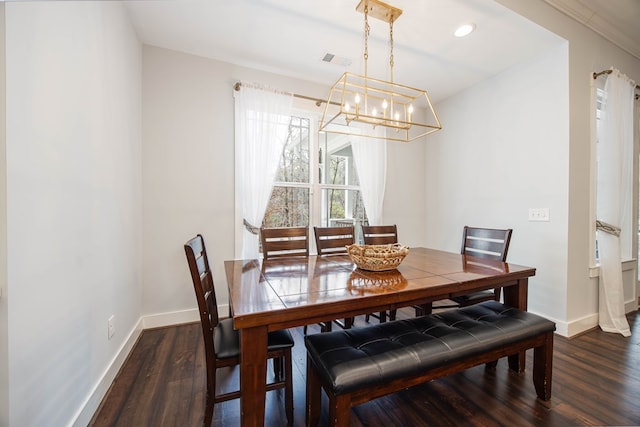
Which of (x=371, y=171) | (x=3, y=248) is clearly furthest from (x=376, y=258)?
(x=371, y=171)

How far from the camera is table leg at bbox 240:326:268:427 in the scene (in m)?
1.05

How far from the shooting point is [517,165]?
2830 millimetres

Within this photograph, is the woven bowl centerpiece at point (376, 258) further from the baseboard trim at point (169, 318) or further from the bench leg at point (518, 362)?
the baseboard trim at point (169, 318)

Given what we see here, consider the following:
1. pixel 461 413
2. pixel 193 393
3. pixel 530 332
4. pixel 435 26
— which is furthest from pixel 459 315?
pixel 435 26

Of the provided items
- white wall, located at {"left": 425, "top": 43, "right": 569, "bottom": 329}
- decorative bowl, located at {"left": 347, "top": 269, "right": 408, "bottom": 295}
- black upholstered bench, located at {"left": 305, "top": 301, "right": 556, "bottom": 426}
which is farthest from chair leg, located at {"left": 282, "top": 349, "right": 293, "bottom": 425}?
white wall, located at {"left": 425, "top": 43, "right": 569, "bottom": 329}

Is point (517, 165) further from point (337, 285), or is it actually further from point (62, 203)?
point (62, 203)

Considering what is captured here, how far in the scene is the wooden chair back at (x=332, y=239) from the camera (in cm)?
234

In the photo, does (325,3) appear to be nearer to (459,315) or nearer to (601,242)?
(459,315)

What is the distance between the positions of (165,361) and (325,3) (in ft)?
9.88

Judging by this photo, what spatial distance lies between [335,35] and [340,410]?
9.10 feet

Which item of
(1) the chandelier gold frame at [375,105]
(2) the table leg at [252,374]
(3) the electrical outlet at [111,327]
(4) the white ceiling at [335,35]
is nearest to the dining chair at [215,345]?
(2) the table leg at [252,374]

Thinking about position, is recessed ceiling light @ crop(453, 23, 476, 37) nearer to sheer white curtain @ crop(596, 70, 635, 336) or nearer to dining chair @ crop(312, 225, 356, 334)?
sheer white curtain @ crop(596, 70, 635, 336)

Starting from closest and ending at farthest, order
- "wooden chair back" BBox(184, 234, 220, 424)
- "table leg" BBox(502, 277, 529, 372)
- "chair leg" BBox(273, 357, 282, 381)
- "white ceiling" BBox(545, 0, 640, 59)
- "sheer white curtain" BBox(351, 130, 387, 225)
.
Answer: "wooden chair back" BBox(184, 234, 220, 424) → "chair leg" BBox(273, 357, 282, 381) → "table leg" BBox(502, 277, 529, 372) → "white ceiling" BBox(545, 0, 640, 59) → "sheer white curtain" BBox(351, 130, 387, 225)

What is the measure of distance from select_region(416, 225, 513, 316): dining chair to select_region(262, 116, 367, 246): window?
1.58 m
